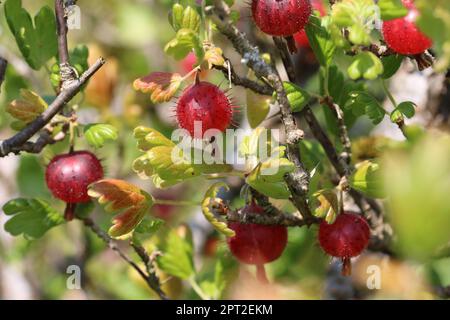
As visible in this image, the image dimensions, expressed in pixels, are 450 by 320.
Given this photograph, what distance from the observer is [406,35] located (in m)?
1.09

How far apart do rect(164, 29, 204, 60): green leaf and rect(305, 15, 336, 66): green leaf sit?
34 centimetres

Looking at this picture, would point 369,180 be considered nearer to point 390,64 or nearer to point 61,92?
point 390,64

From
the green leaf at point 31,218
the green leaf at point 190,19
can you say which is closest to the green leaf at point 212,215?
the green leaf at point 190,19

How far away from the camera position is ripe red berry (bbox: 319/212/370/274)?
132 cm

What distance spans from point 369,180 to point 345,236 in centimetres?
15

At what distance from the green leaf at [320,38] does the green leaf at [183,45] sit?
0.34m

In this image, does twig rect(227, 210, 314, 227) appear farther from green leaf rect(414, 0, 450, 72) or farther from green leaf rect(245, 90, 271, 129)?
green leaf rect(414, 0, 450, 72)

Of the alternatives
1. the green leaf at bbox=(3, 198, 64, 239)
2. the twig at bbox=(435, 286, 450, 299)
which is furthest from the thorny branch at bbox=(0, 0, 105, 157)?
the twig at bbox=(435, 286, 450, 299)

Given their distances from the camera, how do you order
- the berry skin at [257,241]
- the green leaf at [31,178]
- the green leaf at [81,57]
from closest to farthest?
1. the berry skin at [257,241]
2. the green leaf at [81,57]
3. the green leaf at [31,178]

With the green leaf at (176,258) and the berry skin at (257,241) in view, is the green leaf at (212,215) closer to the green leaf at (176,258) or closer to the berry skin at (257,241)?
the berry skin at (257,241)

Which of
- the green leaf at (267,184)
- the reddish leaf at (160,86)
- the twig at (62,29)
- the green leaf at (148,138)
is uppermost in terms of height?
the twig at (62,29)

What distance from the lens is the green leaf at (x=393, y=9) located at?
98 cm
